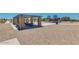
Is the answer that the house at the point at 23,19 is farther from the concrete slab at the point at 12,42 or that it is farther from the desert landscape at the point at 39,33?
the concrete slab at the point at 12,42

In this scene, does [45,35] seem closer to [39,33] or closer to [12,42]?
[39,33]

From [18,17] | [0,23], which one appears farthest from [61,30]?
[0,23]

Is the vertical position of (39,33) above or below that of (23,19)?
below

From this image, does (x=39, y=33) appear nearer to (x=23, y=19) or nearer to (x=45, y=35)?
(x=45, y=35)

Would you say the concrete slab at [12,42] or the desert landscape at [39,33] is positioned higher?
the desert landscape at [39,33]

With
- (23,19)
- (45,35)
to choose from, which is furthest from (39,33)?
(23,19)

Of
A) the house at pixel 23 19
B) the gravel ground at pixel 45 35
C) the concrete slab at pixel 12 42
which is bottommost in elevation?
the concrete slab at pixel 12 42

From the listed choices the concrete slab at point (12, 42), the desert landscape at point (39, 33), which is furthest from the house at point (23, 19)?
the concrete slab at point (12, 42)

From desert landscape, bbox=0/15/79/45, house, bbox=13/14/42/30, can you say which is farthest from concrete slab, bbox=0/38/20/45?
house, bbox=13/14/42/30

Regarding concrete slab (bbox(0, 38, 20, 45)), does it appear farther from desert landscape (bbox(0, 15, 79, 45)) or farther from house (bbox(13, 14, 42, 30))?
house (bbox(13, 14, 42, 30))

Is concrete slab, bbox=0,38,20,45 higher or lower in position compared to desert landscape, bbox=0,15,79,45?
lower

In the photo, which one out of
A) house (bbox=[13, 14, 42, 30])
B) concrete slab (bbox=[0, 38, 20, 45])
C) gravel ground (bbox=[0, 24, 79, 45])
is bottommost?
concrete slab (bbox=[0, 38, 20, 45])

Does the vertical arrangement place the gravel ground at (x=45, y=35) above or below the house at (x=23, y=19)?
below
